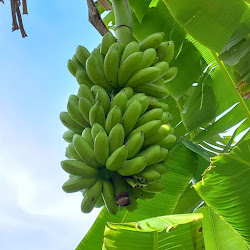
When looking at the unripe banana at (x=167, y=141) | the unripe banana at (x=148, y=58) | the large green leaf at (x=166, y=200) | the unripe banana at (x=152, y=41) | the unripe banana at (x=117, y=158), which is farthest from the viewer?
the large green leaf at (x=166, y=200)

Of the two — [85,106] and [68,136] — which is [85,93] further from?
[68,136]

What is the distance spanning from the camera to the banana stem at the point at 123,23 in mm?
1713

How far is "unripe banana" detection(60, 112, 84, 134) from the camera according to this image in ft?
5.24

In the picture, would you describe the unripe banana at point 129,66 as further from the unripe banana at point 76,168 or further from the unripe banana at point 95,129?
the unripe banana at point 76,168

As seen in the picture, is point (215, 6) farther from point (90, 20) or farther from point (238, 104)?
point (238, 104)

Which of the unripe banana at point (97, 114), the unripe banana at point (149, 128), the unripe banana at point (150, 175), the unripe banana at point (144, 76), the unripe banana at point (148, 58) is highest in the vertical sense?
the unripe banana at point (148, 58)

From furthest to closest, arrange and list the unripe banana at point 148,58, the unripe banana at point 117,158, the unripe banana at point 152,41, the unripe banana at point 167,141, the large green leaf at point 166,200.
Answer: the large green leaf at point 166,200
the unripe banana at point 152,41
the unripe banana at point 148,58
the unripe banana at point 167,141
the unripe banana at point 117,158

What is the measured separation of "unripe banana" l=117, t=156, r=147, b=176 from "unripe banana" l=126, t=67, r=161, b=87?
1.23 feet

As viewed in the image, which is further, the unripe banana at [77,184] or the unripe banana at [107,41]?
the unripe banana at [107,41]

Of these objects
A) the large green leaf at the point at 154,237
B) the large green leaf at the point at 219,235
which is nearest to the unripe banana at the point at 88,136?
the large green leaf at the point at 154,237

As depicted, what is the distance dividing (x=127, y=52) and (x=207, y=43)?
19.6 inches

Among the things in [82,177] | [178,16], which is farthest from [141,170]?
[178,16]

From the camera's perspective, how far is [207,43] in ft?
6.15

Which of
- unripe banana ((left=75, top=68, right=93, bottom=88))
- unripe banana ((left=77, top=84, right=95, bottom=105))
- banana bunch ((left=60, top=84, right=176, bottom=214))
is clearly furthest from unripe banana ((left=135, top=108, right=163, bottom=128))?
unripe banana ((left=75, top=68, right=93, bottom=88))
